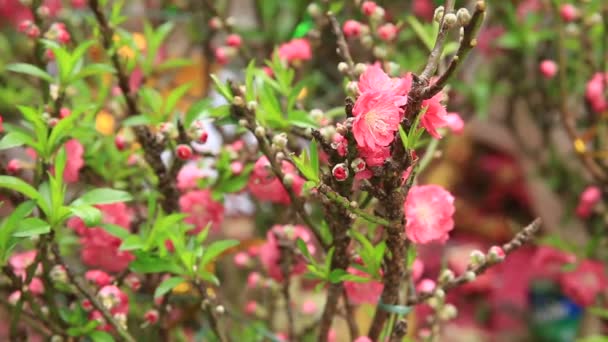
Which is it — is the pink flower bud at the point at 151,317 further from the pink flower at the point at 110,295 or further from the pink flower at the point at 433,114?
the pink flower at the point at 433,114

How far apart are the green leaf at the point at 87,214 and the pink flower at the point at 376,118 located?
23cm

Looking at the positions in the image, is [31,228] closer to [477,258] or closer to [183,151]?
[183,151]

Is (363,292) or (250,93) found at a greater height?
(250,93)

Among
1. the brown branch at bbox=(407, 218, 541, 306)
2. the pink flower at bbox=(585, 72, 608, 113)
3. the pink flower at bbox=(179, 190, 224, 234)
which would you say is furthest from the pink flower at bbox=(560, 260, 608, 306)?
the pink flower at bbox=(179, 190, 224, 234)

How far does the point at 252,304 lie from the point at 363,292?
0.29 m

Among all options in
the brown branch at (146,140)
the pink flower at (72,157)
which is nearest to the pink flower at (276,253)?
the brown branch at (146,140)

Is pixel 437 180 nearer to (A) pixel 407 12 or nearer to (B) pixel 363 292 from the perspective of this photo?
(A) pixel 407 12

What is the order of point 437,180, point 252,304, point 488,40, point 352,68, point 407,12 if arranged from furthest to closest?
point 437,180, point 488,40, point 407,12, point 252,304, point 352,68

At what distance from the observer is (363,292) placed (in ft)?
2.34

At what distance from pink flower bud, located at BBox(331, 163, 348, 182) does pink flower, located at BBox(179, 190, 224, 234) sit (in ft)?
0.96

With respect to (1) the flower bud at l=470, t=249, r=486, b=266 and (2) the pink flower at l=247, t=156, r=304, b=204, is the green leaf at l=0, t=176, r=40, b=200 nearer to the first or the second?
(2) the pink flower at l=247, t=156, r=304, b=204

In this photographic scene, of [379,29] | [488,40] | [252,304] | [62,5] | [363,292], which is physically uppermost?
[488,40]

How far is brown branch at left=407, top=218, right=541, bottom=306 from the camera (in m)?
0.63

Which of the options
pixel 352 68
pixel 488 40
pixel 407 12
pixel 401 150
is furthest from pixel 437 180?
pixel 401 150
